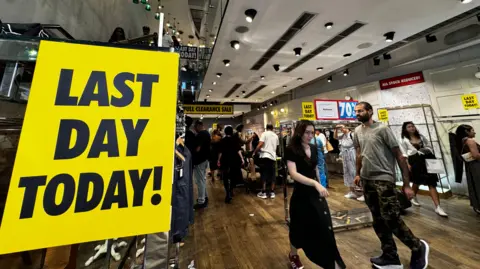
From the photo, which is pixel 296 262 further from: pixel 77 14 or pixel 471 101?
pixel 471 101

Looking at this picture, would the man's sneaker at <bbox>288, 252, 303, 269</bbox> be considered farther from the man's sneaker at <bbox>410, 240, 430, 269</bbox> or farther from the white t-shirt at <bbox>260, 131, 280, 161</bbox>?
the white t-shirt at <bbox>260, 131, 280, 161</bbox>

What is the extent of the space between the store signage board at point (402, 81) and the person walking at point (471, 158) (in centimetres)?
274

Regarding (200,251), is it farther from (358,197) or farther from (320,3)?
(320,3)

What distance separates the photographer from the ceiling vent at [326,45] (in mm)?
4070

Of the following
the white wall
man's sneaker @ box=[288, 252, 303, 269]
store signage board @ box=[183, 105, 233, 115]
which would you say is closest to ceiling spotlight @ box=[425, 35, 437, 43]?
man's sneaker @ box=[288, 252, 303, 269]

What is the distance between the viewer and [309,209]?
1.57 meters

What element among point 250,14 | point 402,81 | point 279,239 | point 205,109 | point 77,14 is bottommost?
point 279,239

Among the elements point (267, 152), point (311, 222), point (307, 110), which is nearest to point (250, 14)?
point (307, 110)

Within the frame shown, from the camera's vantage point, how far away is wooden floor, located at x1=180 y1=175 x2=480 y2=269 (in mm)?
1998

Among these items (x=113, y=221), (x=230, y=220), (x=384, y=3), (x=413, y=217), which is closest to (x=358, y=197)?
(x=413, y=217)

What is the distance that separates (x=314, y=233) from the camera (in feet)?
5.03

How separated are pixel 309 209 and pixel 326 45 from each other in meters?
4.80

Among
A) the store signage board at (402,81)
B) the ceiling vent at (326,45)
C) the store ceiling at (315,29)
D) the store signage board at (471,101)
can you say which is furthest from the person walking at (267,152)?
the store signage board at (402,81)

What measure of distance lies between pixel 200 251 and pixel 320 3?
4.38 meters
